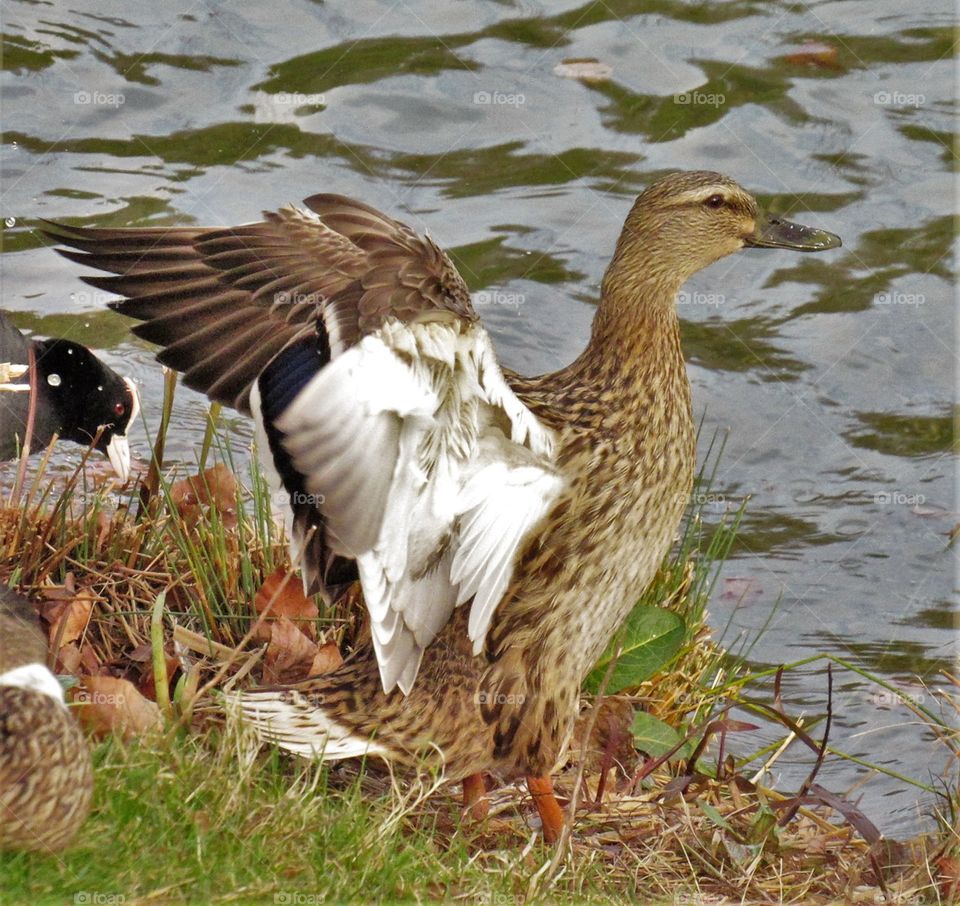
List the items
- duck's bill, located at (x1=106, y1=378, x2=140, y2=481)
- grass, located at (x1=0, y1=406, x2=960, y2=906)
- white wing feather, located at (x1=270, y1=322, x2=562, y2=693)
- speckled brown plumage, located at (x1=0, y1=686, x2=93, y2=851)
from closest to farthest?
1. speckled brown plumage, located at (x1=0, y1=686, x2=93, y2=851)
2. grass, located at (x1=0, y1=406, x2=960, y2=906)
3. white wing feather, located at (x1=270, y1=322, x2=562, y2=693)
4. duck's bill, located at (x1=106, y1=378, x2=140, y2=481)

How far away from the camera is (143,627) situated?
182 inches

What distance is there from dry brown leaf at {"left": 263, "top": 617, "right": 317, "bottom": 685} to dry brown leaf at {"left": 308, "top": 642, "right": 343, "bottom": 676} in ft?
0.07

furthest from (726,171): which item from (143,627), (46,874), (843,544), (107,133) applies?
(46,874)

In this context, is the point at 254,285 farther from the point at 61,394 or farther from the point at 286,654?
the point at 61,394

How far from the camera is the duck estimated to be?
23.9ft

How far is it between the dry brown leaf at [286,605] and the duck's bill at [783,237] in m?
1.77

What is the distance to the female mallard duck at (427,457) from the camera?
3521 millimetres

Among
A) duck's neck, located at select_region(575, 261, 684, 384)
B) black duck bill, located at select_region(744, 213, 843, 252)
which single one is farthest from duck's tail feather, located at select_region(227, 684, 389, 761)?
black duck bill, located at select_region(744, 213, 843, 252)

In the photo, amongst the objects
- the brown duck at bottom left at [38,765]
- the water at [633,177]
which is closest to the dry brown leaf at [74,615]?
the brown duck at bottom left at [38,765]

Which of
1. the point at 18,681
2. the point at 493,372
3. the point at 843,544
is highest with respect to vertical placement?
the point at 493,372

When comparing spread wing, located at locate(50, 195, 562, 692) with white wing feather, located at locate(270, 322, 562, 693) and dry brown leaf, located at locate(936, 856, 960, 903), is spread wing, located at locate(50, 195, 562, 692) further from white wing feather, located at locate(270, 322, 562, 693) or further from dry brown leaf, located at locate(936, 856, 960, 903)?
dry brown leaf, located at locate(936, 856, 960, 903)

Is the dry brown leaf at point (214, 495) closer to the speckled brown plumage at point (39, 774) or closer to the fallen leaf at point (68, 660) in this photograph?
the fallen leaf at point (68, 660)

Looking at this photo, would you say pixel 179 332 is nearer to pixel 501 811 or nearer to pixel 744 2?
pixel 501 811

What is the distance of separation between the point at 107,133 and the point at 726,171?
3504 millimetres
